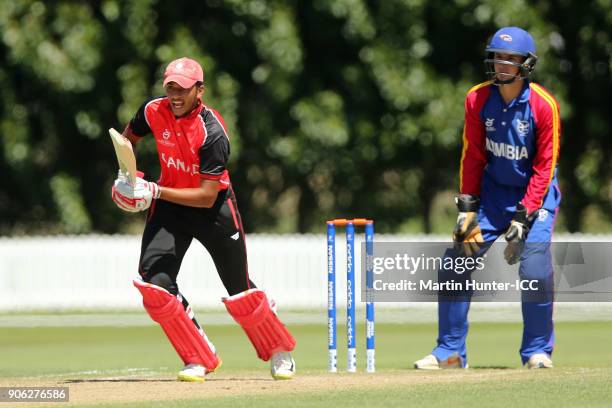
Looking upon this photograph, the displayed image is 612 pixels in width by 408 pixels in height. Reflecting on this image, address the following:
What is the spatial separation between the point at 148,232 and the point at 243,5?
41.2 feet

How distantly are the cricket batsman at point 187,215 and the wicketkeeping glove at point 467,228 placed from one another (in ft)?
4.39

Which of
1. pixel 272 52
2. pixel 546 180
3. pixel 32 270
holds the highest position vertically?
pixel 272 52

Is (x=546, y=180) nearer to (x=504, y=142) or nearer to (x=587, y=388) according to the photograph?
(x=504, y=142)

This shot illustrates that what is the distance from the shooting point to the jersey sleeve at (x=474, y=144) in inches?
345

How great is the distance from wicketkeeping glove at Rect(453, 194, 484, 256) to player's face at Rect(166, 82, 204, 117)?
1.89 m

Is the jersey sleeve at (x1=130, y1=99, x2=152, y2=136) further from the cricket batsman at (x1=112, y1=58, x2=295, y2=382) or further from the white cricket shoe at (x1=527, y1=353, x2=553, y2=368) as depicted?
the white cricket shoe at (x1=527, y1=353, x2=553, y2=368)

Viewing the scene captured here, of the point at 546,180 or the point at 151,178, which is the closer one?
the point at 546,180

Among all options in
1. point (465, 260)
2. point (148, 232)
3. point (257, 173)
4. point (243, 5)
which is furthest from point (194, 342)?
point (257, 173)

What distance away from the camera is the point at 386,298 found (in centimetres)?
1005

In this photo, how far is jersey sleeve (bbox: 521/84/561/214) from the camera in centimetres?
853

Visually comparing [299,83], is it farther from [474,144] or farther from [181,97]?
[181,97]

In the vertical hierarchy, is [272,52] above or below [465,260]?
above

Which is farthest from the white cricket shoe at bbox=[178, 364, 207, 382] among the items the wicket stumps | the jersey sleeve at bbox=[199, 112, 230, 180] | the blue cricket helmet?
the blue cricket helmet

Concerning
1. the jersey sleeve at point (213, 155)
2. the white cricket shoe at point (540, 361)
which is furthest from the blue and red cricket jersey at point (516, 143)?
the jersey sleeve at point (213, 155)
